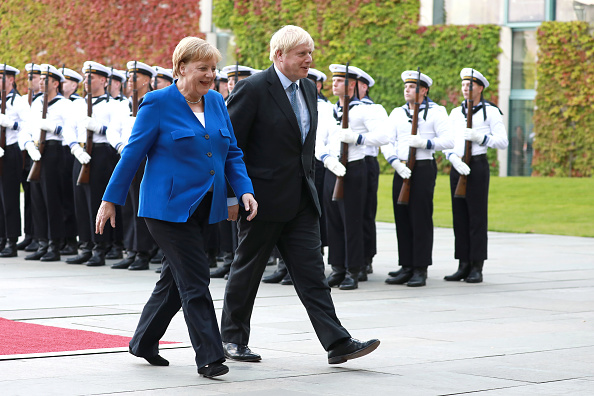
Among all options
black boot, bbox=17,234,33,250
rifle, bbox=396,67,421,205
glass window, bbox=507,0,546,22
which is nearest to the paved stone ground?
rifle, bbox=396,67,421,205

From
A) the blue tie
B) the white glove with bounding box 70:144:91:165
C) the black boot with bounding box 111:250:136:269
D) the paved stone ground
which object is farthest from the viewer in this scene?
the white glove with bounding box 70:144:91:165

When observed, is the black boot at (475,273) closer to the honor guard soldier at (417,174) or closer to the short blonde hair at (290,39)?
→ the honor guard soldier at (417,174)

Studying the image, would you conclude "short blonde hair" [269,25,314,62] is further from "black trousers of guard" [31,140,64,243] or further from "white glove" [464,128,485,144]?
"black trousers of guard" [31,140,64,243]

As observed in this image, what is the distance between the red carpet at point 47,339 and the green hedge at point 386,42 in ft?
60.2

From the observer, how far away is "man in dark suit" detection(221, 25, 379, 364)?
19.8ft

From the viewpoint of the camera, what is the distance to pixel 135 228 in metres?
11.4

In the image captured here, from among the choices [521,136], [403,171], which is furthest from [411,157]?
[521,136]

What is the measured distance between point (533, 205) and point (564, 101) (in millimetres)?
4563

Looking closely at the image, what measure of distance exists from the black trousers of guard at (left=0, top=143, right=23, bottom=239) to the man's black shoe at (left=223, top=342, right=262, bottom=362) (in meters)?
7.02

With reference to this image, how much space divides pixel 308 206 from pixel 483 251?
15.6ft

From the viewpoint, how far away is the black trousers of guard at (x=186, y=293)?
17.7 feet

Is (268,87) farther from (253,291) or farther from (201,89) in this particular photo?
(253,291)

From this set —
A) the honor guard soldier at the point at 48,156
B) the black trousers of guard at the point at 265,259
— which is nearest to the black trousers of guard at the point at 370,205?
the honor guard soldier at the point at 48,156

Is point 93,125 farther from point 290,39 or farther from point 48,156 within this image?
point 290,39
